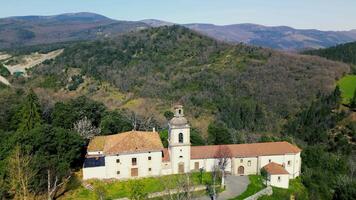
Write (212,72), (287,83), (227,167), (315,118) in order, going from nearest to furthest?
(227,167) → (315,118) → (287,83) → (212,72)

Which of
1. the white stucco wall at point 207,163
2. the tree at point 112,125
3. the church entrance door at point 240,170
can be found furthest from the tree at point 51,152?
the church entrance door at point 240,170

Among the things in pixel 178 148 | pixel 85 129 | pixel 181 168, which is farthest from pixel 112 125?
pixel 181 168

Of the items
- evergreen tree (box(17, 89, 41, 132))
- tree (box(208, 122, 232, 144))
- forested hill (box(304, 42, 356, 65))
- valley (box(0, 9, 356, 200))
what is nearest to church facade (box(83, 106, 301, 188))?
valley (box(0, 9, 356, 200))

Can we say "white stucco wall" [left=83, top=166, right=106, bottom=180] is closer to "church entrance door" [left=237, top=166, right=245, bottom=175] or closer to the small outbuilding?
"church entrance door" [left=237, top=166, right=245, bottom=175]

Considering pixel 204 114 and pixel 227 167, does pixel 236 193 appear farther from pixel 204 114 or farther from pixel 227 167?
pixel 204 114

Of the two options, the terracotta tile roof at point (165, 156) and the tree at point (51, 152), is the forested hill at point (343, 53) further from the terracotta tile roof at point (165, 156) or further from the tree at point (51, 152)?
the tree at point (51, 152)

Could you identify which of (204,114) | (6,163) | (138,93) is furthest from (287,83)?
(6,163)

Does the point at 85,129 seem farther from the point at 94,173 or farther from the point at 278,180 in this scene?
the point at 278,180
